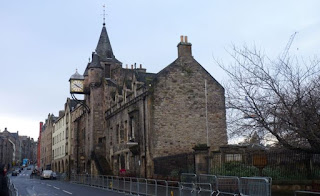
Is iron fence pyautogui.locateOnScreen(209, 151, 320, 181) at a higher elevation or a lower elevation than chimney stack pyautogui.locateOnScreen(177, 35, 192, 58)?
lower

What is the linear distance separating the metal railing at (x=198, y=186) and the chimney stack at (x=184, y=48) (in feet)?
36.0

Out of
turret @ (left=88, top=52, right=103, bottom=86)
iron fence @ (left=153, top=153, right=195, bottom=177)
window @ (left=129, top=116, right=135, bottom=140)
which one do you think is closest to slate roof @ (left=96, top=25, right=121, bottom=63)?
turret @ (left=88, top=52, right=103, bottom=86)

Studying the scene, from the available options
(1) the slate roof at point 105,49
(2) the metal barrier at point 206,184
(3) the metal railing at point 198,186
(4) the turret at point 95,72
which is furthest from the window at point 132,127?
(2) the metal barrier at point 206,184

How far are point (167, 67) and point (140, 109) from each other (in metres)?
3.86

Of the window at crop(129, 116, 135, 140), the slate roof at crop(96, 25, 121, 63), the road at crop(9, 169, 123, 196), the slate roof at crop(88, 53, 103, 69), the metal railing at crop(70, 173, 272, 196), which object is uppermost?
the slate roof at crop(96, 25, 121, 63)

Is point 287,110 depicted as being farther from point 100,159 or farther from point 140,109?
point 100,159

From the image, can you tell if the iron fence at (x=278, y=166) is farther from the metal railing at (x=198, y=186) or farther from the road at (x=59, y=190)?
the road at (x=59, y=190)

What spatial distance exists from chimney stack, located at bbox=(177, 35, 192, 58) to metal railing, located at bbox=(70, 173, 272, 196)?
11.0m

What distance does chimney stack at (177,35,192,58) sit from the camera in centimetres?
2925

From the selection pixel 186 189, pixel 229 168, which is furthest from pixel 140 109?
pixel 186 189

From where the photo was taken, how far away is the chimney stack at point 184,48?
29250mm

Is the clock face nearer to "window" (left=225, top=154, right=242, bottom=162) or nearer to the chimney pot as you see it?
the chimney pot

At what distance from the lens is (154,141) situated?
89.5ft

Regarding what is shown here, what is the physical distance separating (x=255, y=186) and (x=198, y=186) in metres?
5.00
